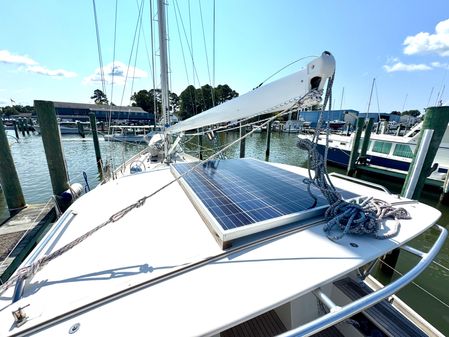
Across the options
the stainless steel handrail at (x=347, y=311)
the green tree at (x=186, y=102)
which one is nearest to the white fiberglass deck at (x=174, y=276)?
the stainless steel handrail at (x=347, y=311)

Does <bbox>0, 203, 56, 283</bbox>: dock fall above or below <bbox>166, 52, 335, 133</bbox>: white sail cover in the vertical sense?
below

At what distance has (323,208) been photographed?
259cm

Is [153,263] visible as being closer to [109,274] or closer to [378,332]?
[109,274]

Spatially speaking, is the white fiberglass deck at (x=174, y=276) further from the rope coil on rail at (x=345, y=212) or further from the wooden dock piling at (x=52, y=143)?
the wooden dock piling at (x=52, y=143)

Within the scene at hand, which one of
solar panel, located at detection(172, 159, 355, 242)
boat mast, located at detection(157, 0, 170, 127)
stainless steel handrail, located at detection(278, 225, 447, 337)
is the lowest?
stainless steel handrail, located at detection(278, 225, 447, 337)

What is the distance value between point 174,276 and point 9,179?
7851 mm

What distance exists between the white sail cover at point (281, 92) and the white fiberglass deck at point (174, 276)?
56.6 inches

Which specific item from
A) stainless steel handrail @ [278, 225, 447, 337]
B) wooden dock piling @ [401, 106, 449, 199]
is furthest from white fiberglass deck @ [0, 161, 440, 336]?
wooden dock piling @ [401, 106, 449, 199]

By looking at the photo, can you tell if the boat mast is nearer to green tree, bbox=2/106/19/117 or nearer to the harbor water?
the harbor water

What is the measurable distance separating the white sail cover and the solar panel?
3.78 feet

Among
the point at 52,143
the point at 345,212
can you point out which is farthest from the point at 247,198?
the point at 52,143

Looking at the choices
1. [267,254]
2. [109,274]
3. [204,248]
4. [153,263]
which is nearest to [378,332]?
[267,254]

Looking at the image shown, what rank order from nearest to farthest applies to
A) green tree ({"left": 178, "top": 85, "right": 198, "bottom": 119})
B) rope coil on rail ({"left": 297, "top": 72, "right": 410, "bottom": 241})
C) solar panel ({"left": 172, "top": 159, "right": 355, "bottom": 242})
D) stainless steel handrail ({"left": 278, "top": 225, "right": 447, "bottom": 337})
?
stainless steel handrail ({"left": 278, "top": 225, "right": 447, "bottom": 337}) < rope coil on rail ({"left": 297, "top": 72, "right": 410, "bottom": 241}) < solar panel ({"left": 172, "top": 159, "right": 355, "bottom": 242}) < green tree ({"left": 178, "top": 85, "right": 198, "bottom": 119})

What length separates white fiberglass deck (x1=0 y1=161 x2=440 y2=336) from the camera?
1.41 metres
